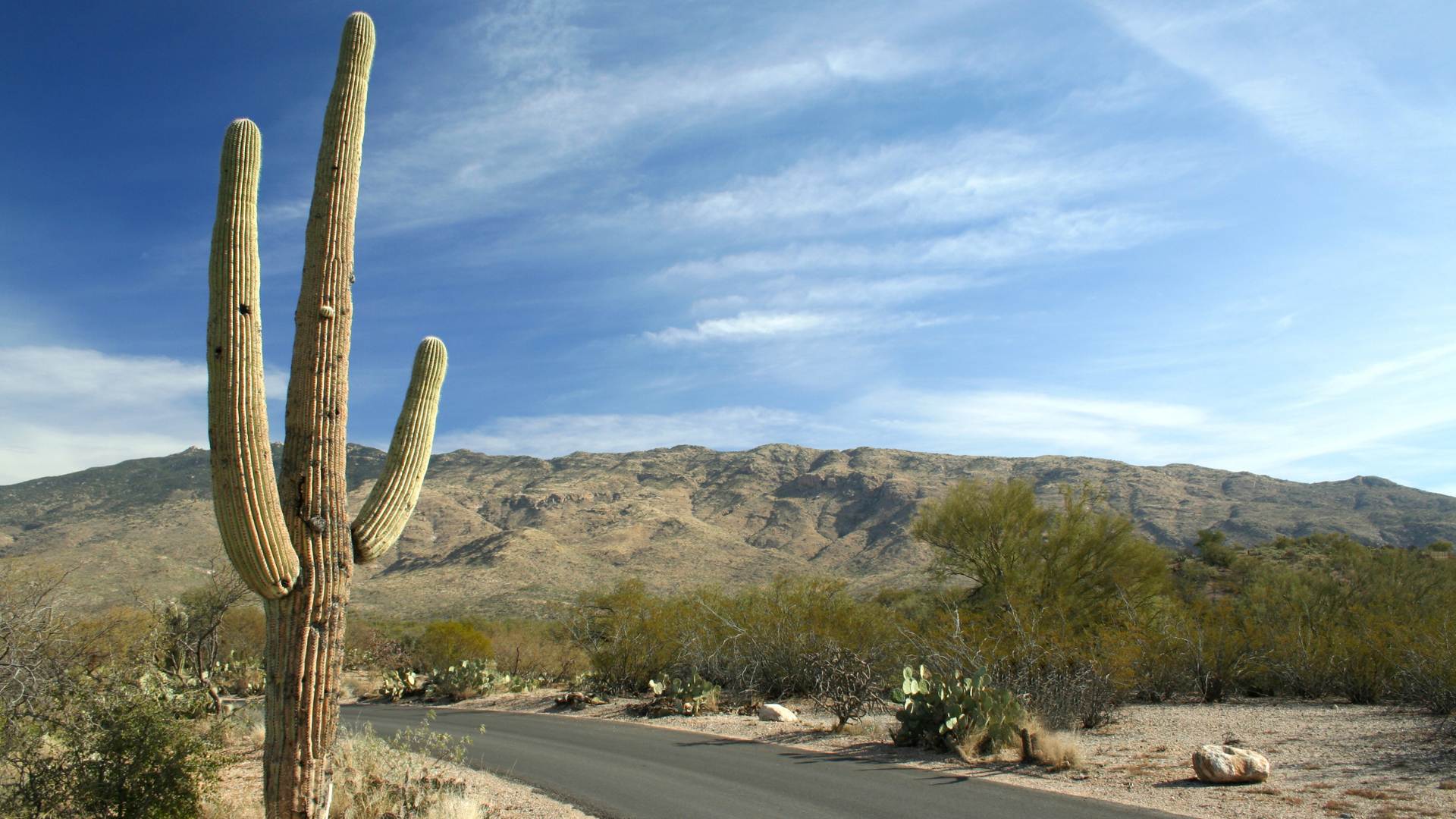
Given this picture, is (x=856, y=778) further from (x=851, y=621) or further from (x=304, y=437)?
(x=851, y=621)

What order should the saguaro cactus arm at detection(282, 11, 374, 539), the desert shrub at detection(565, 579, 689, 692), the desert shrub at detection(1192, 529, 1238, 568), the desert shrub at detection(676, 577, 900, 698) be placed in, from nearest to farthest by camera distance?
the saguaro cactus arm at detection(282, 11, 374, 539)
the desert shrub at detection(676, 577, 900, 698)
the desert shrub at detection(565, 579, 689, 692)
the desert shrub at detection(1192, 529, 1238, 568)

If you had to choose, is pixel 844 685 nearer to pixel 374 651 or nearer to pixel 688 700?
pixel 688 700

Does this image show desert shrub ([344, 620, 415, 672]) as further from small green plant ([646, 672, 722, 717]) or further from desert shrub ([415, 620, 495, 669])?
small green plant ([646, 672, 722, 717])

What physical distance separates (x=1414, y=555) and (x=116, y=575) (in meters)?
57.9

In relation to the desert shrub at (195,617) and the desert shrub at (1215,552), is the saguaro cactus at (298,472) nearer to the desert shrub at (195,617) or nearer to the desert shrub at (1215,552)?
the desert shrub at (195,617)

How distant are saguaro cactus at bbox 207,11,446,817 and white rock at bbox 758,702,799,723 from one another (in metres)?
11.0

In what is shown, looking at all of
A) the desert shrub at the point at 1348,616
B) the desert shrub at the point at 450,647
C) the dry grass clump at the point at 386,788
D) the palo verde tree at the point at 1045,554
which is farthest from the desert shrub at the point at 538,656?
the desert shrub at the point at 1348,616

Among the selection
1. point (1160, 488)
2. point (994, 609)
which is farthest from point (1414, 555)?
point (1160, 488)

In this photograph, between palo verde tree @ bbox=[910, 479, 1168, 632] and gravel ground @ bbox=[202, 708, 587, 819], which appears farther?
palo verde tree @ bbox=[910, 479, 1168, 632]

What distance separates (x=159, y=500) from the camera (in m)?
74.4

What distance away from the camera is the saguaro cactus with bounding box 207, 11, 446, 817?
5289 mm

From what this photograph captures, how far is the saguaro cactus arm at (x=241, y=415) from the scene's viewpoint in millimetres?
5188

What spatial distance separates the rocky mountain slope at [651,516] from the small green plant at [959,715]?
109 feet

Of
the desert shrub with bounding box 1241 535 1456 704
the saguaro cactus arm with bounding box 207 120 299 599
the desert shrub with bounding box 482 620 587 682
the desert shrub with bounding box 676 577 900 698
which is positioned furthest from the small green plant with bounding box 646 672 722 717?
the saguaro cactus arm with bounding box 207 120 299 599
